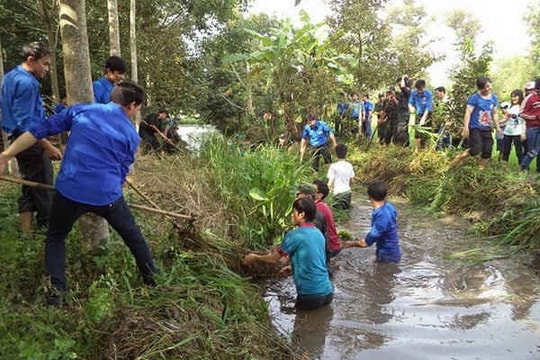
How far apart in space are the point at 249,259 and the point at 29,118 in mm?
2472

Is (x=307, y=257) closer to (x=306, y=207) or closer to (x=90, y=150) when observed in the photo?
(x=306, y=207)

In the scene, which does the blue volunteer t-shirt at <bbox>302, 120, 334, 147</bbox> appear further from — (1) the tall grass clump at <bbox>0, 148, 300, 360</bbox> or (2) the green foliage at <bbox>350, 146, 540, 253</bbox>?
(1) the tall grass clump at <bbox>0, 148, 300, 360</bbox>

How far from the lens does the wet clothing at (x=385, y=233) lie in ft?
18.1

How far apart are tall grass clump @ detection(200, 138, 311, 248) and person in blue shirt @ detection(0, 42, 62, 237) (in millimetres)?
2147

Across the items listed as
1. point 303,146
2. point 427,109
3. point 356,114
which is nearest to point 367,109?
point 356,114

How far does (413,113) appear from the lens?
11898 mm

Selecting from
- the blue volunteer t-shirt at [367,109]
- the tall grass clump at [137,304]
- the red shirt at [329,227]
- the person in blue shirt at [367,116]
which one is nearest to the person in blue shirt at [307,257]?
the tall grass clump at [137,304]

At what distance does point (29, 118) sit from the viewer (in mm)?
4305

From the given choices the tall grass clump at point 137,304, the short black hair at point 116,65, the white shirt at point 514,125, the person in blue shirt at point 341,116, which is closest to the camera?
the tall grass clump at point 137,304

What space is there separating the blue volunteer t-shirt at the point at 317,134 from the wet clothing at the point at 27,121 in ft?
22.5

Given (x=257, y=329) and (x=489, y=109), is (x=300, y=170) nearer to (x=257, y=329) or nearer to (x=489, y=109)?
(x=489, y=109)

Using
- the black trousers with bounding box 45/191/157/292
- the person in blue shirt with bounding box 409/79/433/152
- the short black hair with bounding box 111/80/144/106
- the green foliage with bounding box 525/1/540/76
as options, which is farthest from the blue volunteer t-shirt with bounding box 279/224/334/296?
the green foliage with bounding box 525/1/540/76

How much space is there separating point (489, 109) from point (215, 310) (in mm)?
6538

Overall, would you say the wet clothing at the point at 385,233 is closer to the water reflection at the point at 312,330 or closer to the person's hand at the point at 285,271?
the person's hand at the point at 285,271
